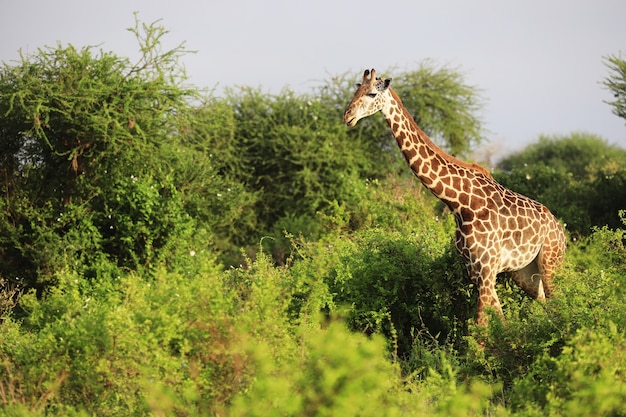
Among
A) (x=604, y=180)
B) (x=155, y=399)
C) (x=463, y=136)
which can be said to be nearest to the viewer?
(x=155, y=399)

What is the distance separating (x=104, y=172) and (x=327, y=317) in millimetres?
6008

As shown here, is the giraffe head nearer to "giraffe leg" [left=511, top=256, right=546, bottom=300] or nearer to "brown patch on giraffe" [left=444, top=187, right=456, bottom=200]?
"brown patch on giraffe" [left=444, top=187, right=456, bottom=200]

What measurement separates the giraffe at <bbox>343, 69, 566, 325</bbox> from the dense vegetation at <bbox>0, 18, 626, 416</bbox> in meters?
0.35

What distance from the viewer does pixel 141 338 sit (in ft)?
23.4

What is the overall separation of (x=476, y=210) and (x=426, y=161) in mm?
671

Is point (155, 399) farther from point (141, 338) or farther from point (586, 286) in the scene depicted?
point (586, 286)

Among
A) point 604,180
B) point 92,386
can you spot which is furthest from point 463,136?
point 92,386

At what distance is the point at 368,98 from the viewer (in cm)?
956

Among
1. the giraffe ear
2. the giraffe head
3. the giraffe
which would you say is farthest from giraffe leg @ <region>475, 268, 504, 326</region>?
the giraffe ear

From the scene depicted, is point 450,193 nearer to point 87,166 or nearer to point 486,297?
point 486,297

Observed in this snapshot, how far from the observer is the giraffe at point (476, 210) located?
9.59 meters

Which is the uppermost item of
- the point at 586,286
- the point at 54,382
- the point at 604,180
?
the point at 604,180

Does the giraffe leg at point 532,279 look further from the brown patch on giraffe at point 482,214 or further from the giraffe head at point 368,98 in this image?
the giraffe head at point 368,98

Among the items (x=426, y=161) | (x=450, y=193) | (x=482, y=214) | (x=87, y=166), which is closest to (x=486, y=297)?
(x=482, y=214)
